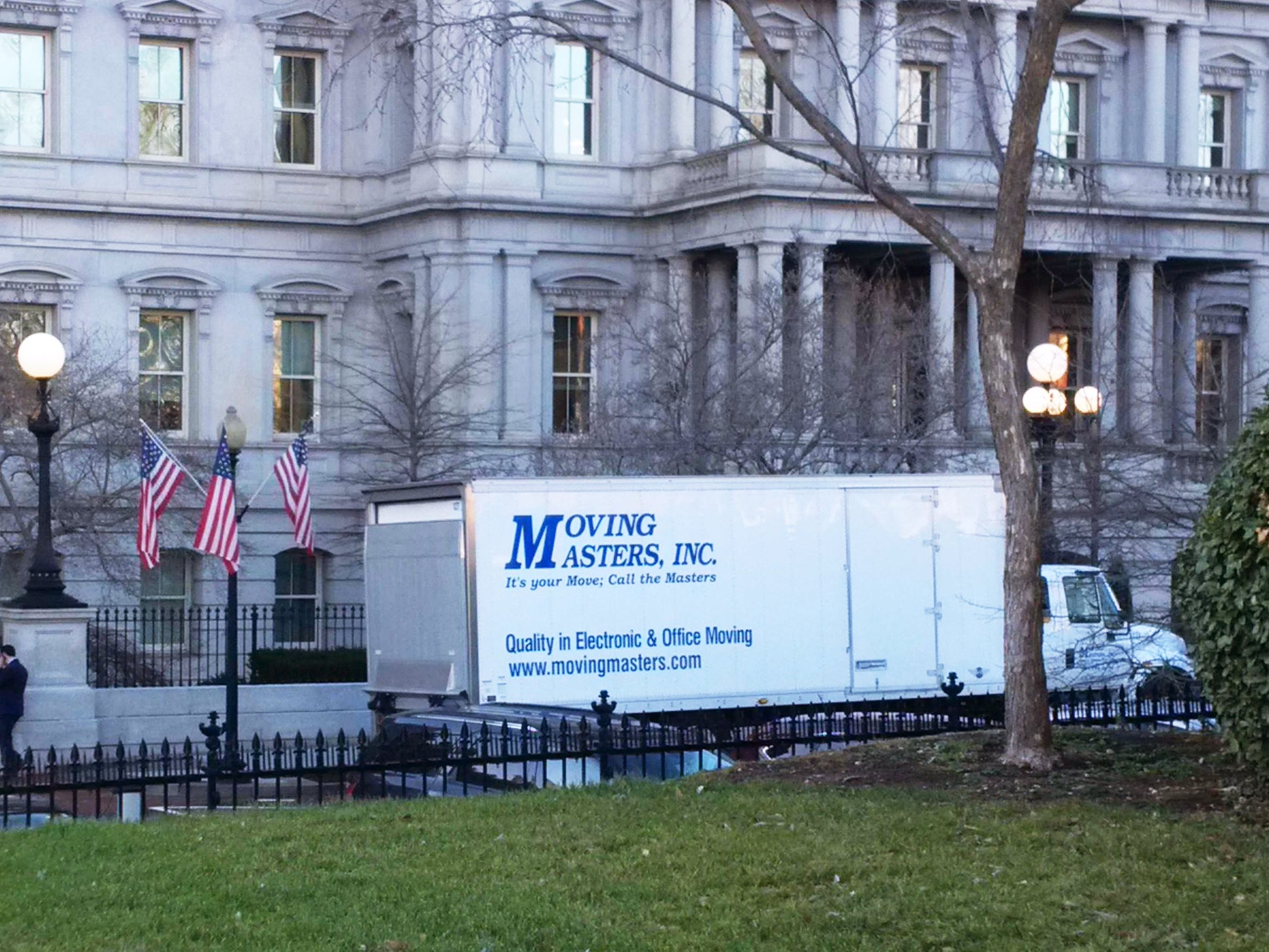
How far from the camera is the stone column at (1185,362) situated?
25094mm

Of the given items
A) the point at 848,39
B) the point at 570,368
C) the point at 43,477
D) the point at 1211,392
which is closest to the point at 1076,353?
the point at 848,39

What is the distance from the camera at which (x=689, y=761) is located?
15.8 m

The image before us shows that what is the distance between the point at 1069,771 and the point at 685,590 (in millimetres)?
8632

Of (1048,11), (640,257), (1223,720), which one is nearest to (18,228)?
(640,257)

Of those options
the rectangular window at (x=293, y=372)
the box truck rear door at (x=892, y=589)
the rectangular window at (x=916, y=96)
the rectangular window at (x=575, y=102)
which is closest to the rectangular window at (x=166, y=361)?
the rectangular window at (x=293, y=372)

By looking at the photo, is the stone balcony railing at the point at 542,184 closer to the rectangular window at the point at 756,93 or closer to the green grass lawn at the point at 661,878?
the rectangular window at the point at 756,93

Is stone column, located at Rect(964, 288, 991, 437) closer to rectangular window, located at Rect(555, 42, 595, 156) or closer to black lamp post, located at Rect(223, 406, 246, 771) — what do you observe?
rectangular window, located at Rect(555, 42, 595, 156)

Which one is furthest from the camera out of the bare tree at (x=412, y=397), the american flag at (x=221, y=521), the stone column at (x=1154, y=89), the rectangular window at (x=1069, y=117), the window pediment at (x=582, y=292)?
the rectangular window at (x=1069, y=117)

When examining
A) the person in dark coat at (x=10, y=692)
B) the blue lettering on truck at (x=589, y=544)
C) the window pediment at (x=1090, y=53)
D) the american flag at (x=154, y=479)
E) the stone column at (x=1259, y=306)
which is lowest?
the person in dark coat at (x=10, y=692)

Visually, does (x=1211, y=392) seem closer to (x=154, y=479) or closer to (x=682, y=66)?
(x=682, y=66)

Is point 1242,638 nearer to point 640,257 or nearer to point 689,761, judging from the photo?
point 689,761

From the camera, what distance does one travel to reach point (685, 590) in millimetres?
21578

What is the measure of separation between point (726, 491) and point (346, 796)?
23.3 feet

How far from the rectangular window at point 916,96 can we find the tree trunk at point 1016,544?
95.5 ft
